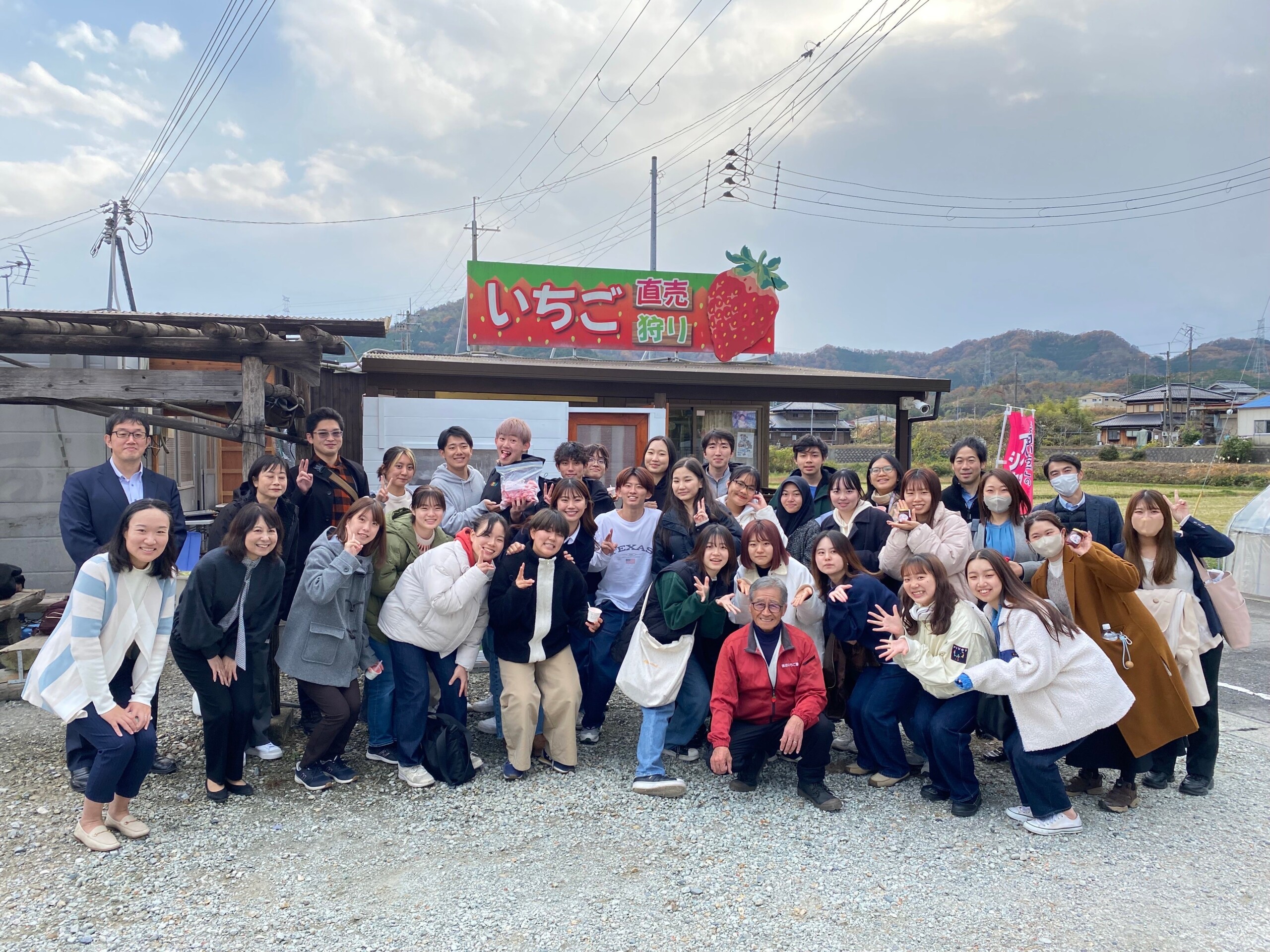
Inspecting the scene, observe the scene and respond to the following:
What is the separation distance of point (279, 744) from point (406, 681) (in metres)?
0.96

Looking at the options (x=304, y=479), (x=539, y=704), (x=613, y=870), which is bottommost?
(x=613, y=870)

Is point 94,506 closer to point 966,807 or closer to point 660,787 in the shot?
point 660,787

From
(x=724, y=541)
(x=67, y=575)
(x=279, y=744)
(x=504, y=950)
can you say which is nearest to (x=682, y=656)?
(x=724, y=541)

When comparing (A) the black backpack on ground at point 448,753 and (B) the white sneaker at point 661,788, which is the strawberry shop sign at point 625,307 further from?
(B) the white sneaker at point 661,788

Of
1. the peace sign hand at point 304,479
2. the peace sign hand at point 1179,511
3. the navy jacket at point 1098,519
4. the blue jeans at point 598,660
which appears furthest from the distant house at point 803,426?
the peace sign hand at point 304,479

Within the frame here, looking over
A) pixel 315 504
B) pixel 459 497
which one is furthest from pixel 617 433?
pixel 315 504

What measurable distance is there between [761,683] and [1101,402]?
3215 inches

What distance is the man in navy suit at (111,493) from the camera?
152 inches

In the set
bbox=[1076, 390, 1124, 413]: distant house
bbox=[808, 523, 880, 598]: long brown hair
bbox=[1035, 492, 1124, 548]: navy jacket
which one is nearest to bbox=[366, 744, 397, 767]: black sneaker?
bbox=[808, 523, 880, 598]: long brown hair

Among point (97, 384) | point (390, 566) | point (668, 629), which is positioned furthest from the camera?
point (97, 384)

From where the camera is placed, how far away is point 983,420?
1875 inches

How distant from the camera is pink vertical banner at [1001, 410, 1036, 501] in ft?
35.7

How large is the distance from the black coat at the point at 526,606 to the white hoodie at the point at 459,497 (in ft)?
2.09

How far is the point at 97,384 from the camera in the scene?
464 cm
